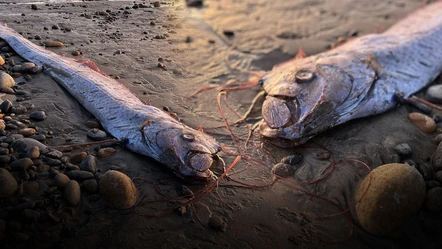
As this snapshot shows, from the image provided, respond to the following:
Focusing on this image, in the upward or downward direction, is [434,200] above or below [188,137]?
below

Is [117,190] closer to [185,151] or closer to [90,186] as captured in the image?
[90,186]

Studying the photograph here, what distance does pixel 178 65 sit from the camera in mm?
4180

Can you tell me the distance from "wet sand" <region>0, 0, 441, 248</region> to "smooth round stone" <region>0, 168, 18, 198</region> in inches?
12.9

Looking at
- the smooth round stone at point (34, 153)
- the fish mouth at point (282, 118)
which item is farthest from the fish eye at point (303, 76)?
the smooth round stone at point (34, 153)

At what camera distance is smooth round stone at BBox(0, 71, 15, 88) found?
3.51 m

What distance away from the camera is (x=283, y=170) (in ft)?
11.6

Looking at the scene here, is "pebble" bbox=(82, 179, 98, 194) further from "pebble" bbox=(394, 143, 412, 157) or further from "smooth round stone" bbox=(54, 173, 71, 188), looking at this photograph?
"pebble" bbox=(394, 143, 412, 157)

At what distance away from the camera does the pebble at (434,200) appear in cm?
313

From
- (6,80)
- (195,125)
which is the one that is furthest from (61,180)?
(195,125)

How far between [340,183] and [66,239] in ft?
6.92

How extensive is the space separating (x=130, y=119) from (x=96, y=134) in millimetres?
292

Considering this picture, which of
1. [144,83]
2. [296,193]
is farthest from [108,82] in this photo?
[296,193]

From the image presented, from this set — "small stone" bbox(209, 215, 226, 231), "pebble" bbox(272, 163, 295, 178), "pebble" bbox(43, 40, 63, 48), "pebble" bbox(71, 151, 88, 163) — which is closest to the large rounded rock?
"pebble" bbox(272, 163, 295, 178)

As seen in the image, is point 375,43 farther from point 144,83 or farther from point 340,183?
point 144,83
